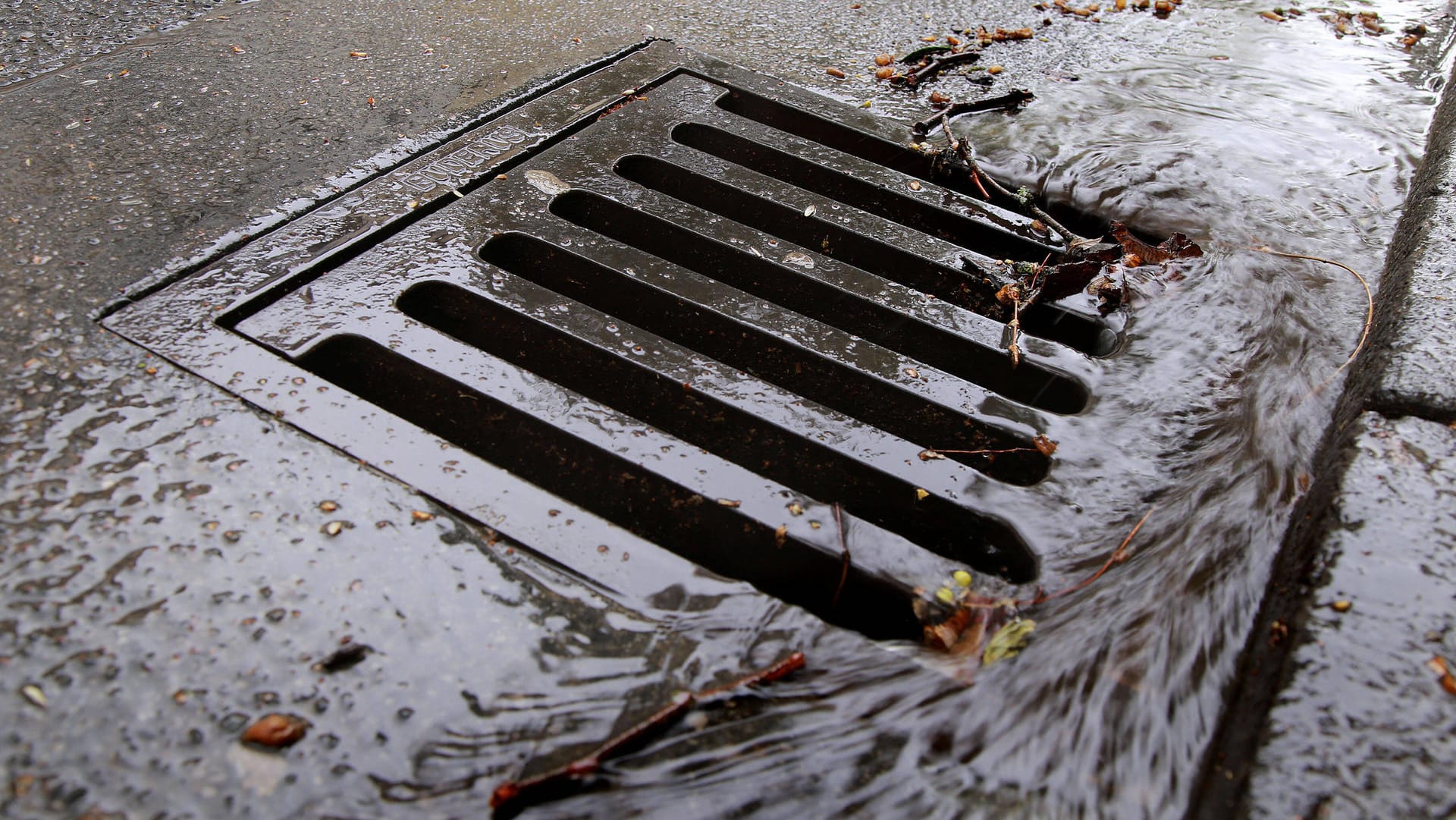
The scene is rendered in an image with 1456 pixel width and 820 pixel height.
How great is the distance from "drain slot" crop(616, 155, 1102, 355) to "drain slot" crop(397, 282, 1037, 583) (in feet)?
1.66

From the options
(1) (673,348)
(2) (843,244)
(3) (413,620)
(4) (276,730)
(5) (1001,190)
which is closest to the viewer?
(4) (276,730)

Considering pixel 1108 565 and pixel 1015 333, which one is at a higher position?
pixel 1015 333

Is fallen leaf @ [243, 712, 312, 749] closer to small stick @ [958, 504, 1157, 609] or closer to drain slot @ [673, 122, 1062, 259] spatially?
small stick @ [958, 504, 1157, 609]

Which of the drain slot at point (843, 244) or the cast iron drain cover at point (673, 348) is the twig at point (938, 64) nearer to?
the cast iron drain cover at point (673, 348)

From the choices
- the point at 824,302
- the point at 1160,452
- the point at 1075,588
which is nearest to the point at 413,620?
the point at 1075,588

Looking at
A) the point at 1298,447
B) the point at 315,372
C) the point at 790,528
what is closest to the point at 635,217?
the point at 315,372

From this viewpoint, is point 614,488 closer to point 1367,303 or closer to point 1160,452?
point 1160,452

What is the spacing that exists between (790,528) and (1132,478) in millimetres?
534

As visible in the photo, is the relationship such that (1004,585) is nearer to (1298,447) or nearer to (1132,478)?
(1132,478)

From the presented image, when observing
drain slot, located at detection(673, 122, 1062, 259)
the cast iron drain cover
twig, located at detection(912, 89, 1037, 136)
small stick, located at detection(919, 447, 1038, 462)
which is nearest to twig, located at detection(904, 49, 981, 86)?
twig, located at detection(912, 89, 1037, 136)

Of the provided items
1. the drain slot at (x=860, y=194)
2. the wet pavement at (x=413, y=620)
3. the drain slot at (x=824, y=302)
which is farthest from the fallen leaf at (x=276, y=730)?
the drain slot at (x=860, y=194)

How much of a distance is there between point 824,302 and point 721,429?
0.40m

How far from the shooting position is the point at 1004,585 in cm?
113

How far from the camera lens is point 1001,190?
1907mm
